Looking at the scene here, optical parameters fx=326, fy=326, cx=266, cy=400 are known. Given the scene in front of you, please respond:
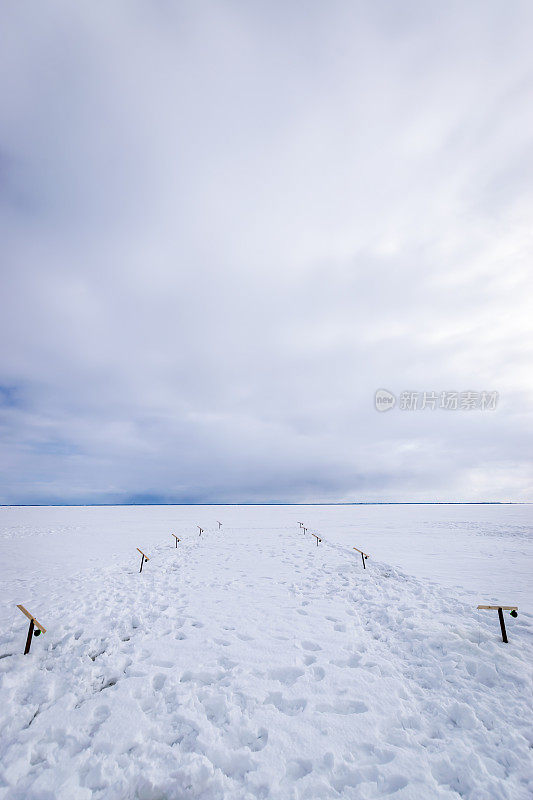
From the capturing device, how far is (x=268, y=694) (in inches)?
219

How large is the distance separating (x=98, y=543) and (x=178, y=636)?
66.5ft

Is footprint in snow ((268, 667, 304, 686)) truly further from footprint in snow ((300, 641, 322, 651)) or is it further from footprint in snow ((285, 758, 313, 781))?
footprint in snow ((285, 758, 313, 781))

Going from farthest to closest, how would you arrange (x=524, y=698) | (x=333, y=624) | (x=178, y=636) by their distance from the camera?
(x=333, y=624) → (x=178, y=636) → (x=524, y=698)

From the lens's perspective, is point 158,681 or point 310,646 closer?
point 158,681

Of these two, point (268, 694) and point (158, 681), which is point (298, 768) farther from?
point (158, 681)

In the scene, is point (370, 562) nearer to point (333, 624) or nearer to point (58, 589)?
point (333, 624)

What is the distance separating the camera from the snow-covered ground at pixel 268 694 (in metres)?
4.01

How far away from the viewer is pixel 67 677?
607 cm

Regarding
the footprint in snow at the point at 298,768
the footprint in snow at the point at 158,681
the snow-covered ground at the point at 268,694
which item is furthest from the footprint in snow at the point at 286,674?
the footprint in snow at the point at 158,681

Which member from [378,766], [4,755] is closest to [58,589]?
[4,755]

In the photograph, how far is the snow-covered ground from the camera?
13.1 ft

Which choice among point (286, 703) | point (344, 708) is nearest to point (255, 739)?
point (286, 703)

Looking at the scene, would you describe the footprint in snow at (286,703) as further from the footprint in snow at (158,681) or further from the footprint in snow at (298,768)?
the footprint in snow at (158,681)

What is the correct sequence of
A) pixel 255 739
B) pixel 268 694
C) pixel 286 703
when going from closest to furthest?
pixel 255 739, pixel 286 703, pixel 268 694
